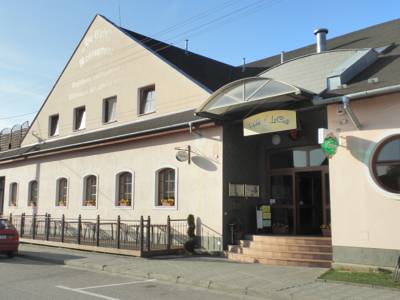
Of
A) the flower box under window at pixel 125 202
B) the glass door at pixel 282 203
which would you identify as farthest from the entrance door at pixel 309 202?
the flower box under window at pixel 125 202

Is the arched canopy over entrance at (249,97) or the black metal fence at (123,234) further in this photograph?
the black metal fence at (123,234)

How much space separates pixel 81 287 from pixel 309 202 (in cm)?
860

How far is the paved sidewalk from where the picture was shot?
887cm

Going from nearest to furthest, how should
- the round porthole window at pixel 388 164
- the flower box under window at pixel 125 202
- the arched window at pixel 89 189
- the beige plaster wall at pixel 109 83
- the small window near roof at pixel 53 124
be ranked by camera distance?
the round porthole window at pixel 388 164
the beige plaster wall at pixel 109 83
the flower box under window at pixel 125 202
the arched window at pixel 89 189
the small window near roof at pixel 53 124

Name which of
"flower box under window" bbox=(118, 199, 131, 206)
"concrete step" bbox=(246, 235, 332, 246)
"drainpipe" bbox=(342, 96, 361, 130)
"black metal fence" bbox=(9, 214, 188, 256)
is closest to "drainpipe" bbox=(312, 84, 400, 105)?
"drainpipe" bbox=(342, 96, 361, 130)

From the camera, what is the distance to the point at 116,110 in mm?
20688

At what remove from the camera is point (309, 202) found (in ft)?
51.3

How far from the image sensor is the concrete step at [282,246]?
499 inches

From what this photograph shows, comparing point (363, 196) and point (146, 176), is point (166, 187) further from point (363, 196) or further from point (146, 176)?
point (363, 196)

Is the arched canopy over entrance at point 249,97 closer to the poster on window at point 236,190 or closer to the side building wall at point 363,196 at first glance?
the side building wall at point 363,196

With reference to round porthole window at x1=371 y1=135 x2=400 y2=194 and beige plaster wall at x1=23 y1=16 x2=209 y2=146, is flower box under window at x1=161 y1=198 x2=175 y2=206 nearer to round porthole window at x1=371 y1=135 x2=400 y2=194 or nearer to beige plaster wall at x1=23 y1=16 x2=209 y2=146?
beige plaster wall at x1=23 y1=16 x2=209 y2=146

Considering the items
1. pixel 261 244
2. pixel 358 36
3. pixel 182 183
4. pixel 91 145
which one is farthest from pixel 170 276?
pixel 358 36

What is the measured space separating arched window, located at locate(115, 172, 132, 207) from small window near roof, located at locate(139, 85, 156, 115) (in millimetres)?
2804

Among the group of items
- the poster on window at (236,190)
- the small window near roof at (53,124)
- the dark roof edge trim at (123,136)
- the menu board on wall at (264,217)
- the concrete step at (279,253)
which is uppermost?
the small window near roof at (53,124)
